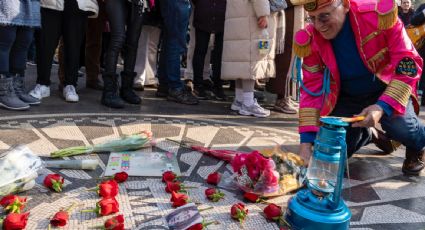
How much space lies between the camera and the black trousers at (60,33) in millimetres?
3770

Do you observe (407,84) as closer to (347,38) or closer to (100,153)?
(347,38)

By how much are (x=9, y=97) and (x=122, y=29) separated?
1.07 meters

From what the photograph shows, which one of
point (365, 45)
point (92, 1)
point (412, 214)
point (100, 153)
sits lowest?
point (412, 214)

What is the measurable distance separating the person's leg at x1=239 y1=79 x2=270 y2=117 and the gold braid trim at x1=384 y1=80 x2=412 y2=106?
197 cm

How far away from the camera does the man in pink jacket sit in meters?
2.21

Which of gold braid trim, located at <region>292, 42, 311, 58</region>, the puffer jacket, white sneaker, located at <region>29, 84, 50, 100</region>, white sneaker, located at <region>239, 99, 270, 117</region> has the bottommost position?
white sneaker, located at <region>239, 99, 270, 117</region>

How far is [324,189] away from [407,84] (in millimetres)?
814

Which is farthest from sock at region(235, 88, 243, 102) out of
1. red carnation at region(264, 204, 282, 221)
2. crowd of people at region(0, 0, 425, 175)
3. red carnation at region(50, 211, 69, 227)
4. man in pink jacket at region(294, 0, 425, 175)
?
red carnation at region(50, 211, 69, 227)

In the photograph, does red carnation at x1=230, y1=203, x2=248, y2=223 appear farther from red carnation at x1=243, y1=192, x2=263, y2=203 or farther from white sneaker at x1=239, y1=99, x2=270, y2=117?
white sneaker at x1=239, y1=99, x2=270, y2=117

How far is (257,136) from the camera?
3402mm

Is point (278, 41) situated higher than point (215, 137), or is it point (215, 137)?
point (278, 41)

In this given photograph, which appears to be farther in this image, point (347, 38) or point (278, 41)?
point (278, 41)

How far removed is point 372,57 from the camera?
239 cm

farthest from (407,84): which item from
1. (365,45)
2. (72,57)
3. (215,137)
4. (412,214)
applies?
(72,57)
